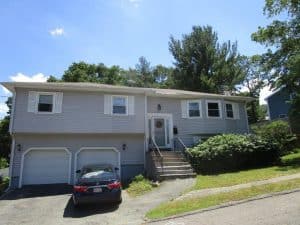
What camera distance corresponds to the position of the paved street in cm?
741

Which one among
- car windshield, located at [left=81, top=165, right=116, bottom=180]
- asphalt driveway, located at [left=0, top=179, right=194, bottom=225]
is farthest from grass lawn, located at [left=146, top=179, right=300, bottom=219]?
car windshield, located at [left=81, top=165, right=116, bottom=180]

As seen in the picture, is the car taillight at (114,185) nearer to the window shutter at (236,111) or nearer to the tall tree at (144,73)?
the window shutter at (236,111)

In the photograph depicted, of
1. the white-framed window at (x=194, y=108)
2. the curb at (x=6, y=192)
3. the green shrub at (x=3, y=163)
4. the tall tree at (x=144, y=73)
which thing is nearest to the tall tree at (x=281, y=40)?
the white-framed window at (x=194, y=108)

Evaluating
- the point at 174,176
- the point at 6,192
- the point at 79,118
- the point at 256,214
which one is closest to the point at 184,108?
the point at 174,176

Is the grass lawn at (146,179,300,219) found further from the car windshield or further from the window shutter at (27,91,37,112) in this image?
the window shutter at (27,91,37,112)

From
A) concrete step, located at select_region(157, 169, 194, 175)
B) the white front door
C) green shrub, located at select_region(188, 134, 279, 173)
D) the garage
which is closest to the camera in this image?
concrete step, located at select_region(157, 169, 194, 175)

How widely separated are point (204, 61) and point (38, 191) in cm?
2799

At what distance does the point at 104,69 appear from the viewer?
42.2 meters

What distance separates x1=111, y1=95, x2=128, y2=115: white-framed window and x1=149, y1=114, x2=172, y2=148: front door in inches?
93.4

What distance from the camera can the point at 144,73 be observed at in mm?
48781

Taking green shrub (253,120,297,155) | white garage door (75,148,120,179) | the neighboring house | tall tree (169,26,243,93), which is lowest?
white garage door (75,148,120,179)

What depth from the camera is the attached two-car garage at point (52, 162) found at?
672 inches

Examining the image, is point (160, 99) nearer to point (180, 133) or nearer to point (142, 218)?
point (180, 133)

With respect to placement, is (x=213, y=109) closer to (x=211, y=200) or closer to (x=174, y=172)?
(x=174, y=172)
